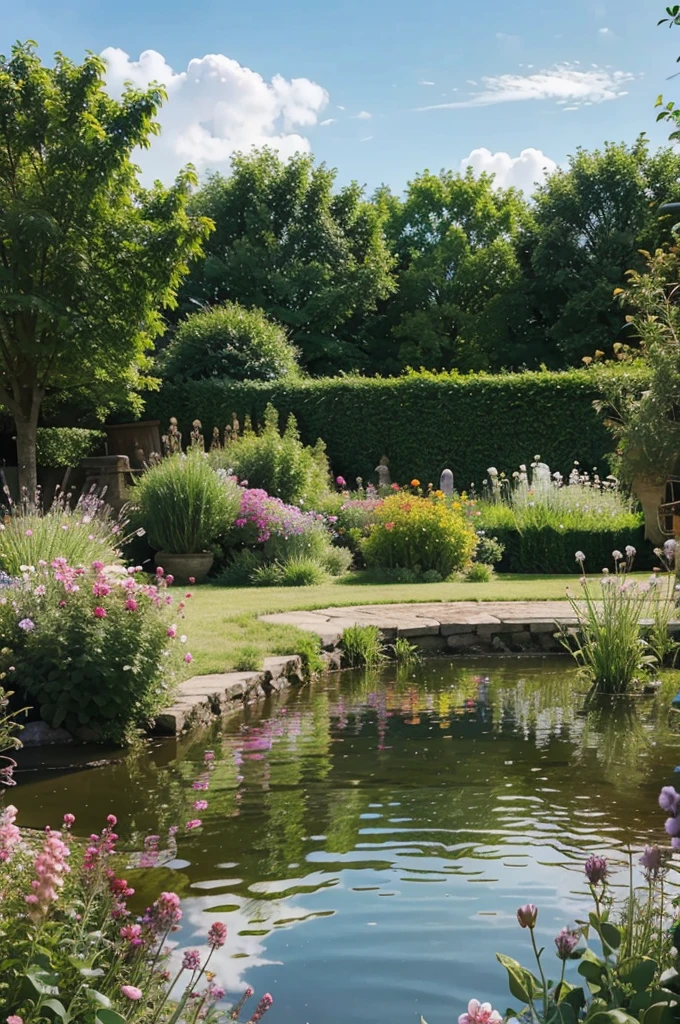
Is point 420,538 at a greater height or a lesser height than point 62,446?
lesser

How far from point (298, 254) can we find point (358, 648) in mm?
19735

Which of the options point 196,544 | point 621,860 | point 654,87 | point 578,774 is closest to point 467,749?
point 578,774

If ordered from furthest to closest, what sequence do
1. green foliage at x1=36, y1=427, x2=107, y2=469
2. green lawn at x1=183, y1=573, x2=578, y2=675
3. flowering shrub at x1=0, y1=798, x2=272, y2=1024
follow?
green foliage at x1=36, y1=427, x2=107, y2=469 → green lawn at x1=183, y1=573, x2=578, y2=675 → flowering shrub at x1=0, y1=798, x2=272, y2=1024

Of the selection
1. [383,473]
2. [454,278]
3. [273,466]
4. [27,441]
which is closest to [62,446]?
[27,441]

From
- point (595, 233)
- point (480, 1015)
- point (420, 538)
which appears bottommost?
point (480, 1015)

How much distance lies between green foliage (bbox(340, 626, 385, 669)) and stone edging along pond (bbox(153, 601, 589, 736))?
68mm

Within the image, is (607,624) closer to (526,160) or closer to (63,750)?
(63,750)

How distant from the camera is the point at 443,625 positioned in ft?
24.8

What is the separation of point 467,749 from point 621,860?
1572 millimetres

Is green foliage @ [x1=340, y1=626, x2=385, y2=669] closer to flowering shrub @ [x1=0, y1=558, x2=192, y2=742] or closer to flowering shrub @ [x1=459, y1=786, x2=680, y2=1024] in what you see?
flowering shrub @ [x1=0, y1=558, x2=192, y2=742]

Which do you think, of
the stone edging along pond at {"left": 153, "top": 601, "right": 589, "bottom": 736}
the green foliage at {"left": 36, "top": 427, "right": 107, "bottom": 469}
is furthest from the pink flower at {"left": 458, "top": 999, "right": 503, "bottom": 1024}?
the green foliage at {"left": 36, "top": 427, "right": 107, "bottom": 469}

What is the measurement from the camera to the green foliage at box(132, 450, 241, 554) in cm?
1091

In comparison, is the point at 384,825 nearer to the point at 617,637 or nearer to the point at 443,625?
the point at 617,637

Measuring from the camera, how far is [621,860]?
3.34 meters
